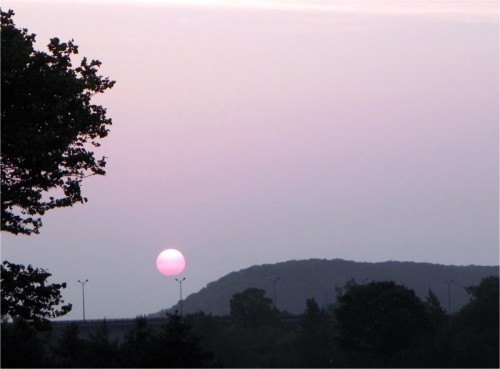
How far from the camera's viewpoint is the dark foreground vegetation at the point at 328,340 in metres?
52.9

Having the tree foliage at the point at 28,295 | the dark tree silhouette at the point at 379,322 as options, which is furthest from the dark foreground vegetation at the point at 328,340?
the tree foliage at the point at 28,295

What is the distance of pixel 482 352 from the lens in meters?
66.4

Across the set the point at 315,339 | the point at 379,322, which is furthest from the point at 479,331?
the point at 315,339

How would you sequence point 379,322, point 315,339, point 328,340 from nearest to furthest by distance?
point 379,322 < point 328,340 < point 315,339

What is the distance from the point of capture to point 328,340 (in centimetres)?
8438

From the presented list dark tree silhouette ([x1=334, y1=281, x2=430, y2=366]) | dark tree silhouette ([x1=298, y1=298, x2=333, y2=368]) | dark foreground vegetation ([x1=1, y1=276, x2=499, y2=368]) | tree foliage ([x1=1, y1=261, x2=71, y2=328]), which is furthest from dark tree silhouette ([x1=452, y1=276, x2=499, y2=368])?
tree foliage ([x1=1, y1=261, x2=71, y2=328])

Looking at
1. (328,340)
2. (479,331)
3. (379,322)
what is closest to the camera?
(479,331)

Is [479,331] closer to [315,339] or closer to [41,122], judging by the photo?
[315,339]

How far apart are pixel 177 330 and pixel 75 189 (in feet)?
89.0

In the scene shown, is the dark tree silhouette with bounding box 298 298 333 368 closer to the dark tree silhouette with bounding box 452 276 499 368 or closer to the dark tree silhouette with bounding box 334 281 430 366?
the dark tree silhouette with bounding box 334 281 430 366

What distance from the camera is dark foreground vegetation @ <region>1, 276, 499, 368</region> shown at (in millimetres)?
52875

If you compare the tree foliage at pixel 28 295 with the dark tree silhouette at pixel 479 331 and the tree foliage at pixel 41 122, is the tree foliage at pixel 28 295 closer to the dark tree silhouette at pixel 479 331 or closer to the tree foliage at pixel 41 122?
the tree foliage at pixel 41 122

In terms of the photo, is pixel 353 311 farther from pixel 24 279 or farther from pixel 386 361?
pixel 24 279

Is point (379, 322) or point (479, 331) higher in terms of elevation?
point (379, 322)
